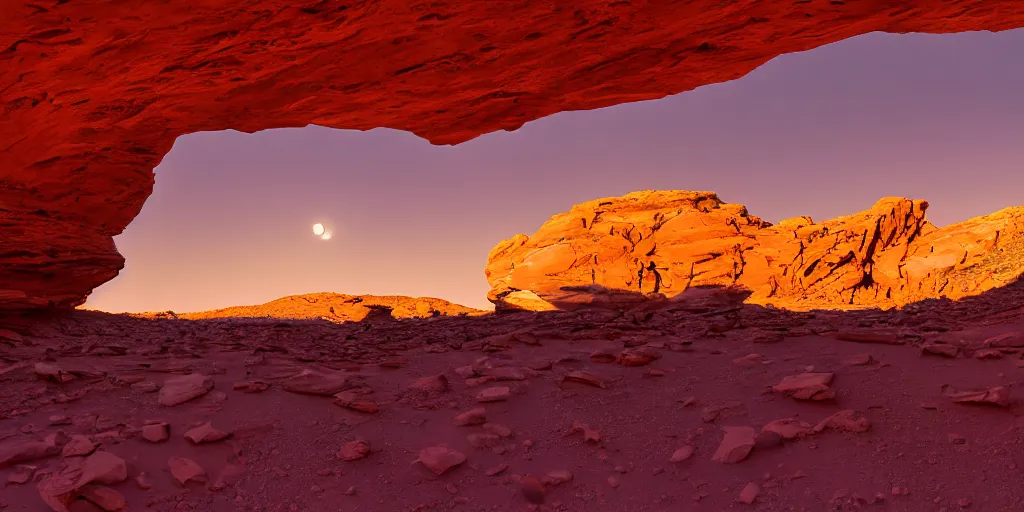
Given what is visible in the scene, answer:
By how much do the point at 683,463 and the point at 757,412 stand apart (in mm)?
1285

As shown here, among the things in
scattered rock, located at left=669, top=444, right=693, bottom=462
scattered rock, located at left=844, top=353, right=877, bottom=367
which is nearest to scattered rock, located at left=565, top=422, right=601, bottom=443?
scattered rock, located at left=669, top=444, right=693, bottom=462

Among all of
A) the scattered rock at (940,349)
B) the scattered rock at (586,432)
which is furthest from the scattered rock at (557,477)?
the scattered rock at (940,349)

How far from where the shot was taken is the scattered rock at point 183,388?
6.04m

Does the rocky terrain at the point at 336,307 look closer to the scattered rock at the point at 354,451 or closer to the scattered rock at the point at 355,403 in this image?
the scattered rock at the point at 355,403

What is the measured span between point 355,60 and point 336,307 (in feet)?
71.5

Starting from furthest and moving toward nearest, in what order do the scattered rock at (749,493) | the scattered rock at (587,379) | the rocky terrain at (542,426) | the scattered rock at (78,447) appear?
the scattered rock at (587,379)
the scattered rock at (78,447)
the rocky terrain at (542,426)
the scattered rock at (749,493)

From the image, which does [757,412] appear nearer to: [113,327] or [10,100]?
[10,100]

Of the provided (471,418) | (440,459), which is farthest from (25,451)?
(471,418)

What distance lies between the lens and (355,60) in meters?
8.64

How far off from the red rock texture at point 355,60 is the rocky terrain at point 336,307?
12.6 meters

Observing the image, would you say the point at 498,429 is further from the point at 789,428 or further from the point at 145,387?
the point at 145,387

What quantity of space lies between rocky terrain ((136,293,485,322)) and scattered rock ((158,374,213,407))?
15301 mm

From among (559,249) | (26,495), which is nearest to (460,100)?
(26,495)

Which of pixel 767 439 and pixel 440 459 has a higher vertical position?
pixel 440 459
